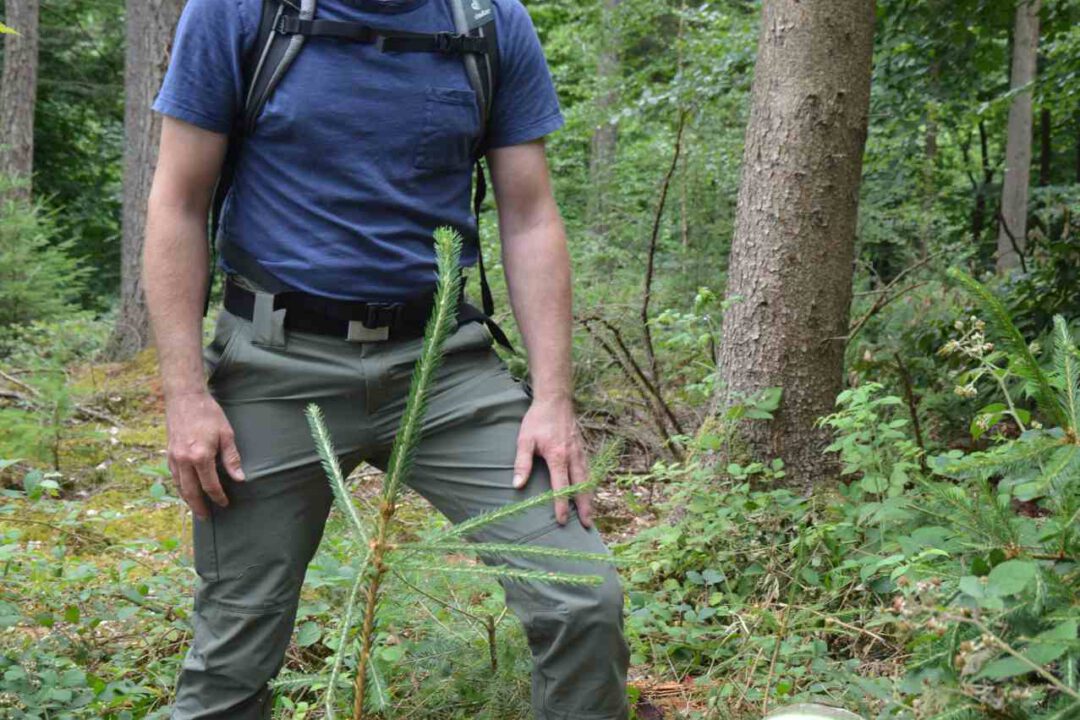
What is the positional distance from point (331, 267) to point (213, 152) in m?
0.38

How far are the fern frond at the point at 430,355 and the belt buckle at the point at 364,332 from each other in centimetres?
95

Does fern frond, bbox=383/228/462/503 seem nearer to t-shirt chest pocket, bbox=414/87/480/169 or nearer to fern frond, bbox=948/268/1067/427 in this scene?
fern frond, bbox=948/268/1067/427

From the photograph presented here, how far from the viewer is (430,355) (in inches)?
56.7

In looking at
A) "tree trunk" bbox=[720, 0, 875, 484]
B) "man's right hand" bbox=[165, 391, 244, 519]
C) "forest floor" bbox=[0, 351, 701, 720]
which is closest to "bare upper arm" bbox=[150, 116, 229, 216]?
"man's right hand" bbox=[165, 391, 244, 519]

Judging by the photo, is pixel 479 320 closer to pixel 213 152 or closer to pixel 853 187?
pixel 213 152

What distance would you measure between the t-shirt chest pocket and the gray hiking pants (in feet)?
1.49

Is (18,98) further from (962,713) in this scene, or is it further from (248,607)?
(962,713)

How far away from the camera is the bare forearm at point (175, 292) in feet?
7.52

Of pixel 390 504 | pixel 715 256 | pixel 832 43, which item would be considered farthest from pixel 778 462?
pixel 715 256

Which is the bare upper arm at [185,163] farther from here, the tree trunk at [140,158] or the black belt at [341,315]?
the tree trunk at [140,158]

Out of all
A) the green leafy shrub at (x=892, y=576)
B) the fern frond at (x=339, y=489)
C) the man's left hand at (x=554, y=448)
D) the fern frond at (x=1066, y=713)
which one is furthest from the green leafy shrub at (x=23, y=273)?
the fern frond at (x=1066, y=713)

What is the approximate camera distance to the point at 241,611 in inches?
92.7

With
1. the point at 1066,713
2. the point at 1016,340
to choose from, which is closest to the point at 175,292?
the point at 1016,340

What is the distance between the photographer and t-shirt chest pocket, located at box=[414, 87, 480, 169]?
2.43 metres
